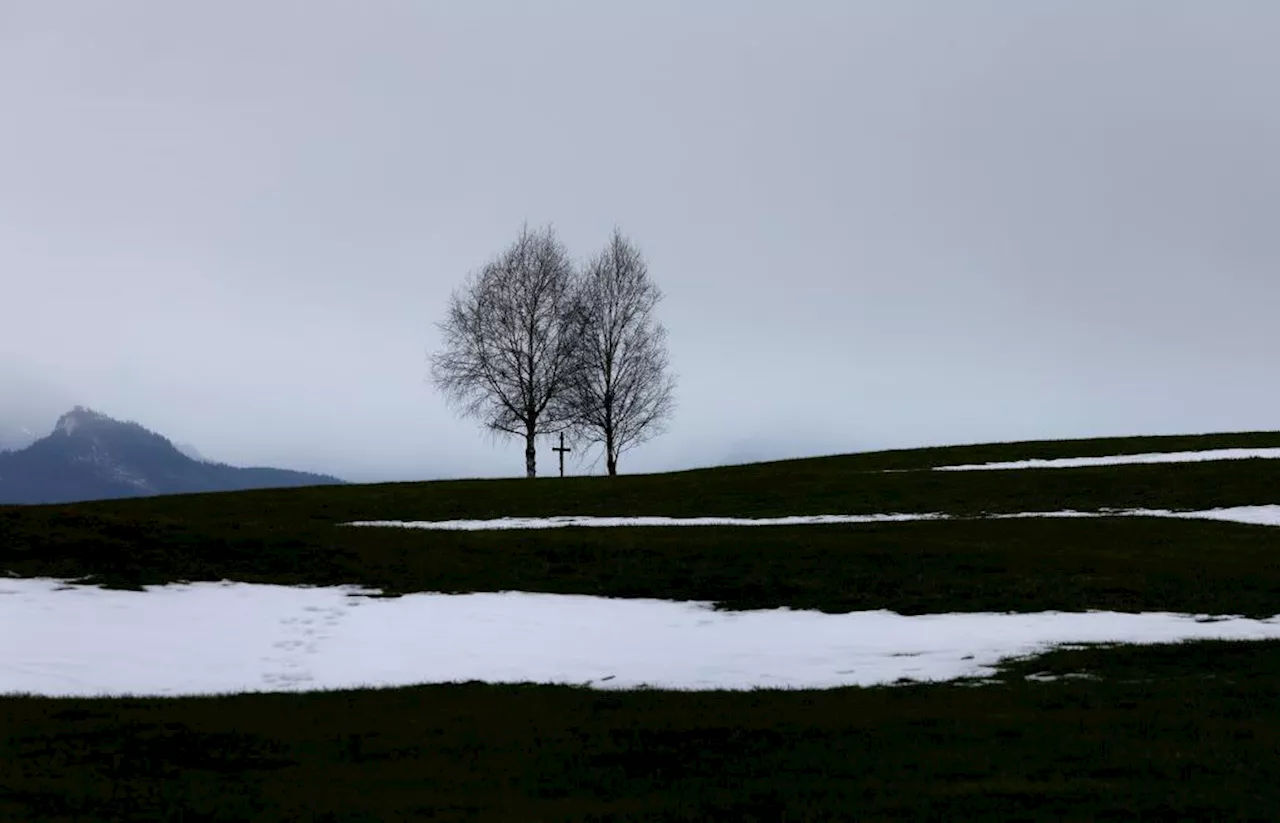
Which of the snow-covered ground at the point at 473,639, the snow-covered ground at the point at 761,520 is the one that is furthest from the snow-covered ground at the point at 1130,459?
the snow-covered ground at the point at 473,639

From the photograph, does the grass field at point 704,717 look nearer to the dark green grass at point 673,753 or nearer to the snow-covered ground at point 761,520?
the dark green grass at point 673,753

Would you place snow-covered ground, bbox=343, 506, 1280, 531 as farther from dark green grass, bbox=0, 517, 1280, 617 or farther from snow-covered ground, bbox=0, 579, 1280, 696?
snow-covered ground, bbox=0, 579, 1280, 696

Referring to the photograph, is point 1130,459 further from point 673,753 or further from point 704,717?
point 673,753

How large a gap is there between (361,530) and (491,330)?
31955 mm

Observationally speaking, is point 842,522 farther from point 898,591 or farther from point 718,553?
point 898,591

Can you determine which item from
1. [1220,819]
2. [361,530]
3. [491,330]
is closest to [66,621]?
[361,530]

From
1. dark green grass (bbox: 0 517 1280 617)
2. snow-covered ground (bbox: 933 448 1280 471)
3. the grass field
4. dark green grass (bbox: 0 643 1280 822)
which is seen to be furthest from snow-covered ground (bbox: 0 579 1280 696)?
snow-covered ground (bbox: 933 448 1280 471)

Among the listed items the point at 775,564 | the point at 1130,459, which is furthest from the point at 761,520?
the point at 1130,459

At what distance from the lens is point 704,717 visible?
497 inches

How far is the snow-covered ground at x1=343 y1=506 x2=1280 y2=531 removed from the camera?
33.2 meters

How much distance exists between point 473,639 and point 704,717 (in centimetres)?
812

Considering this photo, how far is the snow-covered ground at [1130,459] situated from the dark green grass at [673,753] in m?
31.4

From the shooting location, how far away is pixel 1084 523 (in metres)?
31.3

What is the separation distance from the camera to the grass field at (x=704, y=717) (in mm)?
8898
